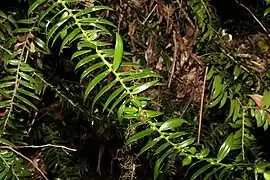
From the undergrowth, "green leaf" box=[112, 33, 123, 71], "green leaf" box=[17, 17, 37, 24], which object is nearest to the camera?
"green leaf" box=[112, 33, 123, 71]

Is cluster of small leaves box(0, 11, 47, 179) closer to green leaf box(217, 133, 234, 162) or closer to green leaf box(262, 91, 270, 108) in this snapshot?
green leaf box(217, 133, 234, 162)

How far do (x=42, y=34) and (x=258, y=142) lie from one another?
2.70 ft

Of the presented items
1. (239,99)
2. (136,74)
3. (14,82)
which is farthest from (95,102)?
(239,99)

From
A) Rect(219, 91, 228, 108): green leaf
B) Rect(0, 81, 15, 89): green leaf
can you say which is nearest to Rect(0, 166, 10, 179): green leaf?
Rect(0, 81, 15, 89): green leaf

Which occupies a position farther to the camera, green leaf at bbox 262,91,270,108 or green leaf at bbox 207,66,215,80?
green leaf at bbox 207,66,215,80

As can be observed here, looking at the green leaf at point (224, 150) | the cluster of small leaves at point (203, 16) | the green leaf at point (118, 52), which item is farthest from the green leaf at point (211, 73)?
the green leaf at point (118, 52)

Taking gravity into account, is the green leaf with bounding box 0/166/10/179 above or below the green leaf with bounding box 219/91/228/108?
below

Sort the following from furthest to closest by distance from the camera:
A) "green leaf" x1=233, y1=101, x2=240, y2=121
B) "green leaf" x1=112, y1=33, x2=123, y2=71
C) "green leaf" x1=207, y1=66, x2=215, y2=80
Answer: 1. "green leaf" x1=207, y1=66, x2=215, y2=80
2. "green leaf" x1=233, y1=101, x2=240, y2=121
3. "green leaf" x1=112, y1=33, x2=123, y2=71

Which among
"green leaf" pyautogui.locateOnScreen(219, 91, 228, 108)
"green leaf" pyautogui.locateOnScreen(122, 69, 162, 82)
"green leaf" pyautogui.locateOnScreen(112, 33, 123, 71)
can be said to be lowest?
"green leaf" pyautogui.locateOnScreen(219, 91, 228, 108)

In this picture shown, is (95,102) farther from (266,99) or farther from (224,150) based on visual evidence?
(266,99)

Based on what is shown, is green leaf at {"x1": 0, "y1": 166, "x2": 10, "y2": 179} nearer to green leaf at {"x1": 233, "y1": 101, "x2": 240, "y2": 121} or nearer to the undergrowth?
the undergrowth

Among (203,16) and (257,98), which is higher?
(203,16)

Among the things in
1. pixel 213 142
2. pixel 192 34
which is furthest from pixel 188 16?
pixel 213 142

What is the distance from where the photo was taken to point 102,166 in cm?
174
